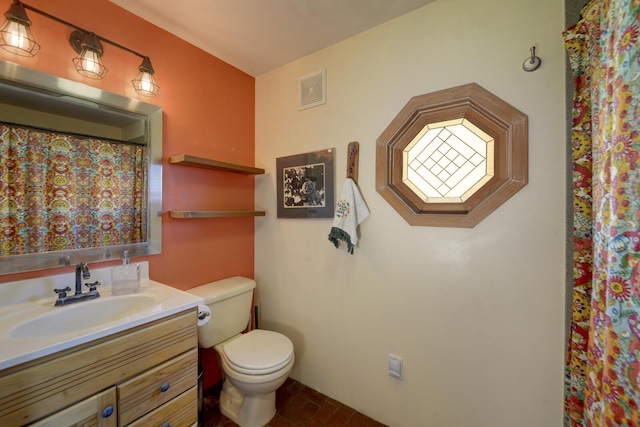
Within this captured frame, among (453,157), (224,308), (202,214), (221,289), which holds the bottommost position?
(224,308)

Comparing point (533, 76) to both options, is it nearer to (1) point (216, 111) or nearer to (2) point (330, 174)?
(2) point (330, 174)

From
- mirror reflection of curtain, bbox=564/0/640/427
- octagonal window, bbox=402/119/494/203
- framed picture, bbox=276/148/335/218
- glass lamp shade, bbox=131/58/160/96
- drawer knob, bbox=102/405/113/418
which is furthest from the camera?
framed picture, bbox=276/148/335/218

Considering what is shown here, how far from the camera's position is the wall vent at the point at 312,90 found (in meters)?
1.78

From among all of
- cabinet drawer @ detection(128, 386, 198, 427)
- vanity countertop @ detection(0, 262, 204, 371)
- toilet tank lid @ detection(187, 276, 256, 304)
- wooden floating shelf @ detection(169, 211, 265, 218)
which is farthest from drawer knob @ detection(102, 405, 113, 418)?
wooden floating shelf @ detection(169, 211, 265, 218)

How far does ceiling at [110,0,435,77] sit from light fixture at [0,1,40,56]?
48 cm

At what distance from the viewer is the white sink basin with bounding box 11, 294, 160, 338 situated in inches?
40.2

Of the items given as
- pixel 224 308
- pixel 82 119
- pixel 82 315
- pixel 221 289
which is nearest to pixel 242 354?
pixel 224 308

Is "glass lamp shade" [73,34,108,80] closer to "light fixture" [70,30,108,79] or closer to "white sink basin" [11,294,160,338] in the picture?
"light fixture" [70,30,108,79]

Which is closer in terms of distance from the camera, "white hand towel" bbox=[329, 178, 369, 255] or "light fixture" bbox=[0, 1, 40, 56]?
"light fixture" bbox=[0, 1, 40, 56]

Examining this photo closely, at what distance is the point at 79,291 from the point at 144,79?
122 centimetres

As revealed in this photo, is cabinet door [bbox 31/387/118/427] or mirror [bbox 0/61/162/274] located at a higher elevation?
mirror [bbox 0/61/162/274]

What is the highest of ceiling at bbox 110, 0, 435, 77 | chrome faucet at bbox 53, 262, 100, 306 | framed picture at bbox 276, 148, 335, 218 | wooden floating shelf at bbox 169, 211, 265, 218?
ceiling at bbox 110, 0, 435, 77

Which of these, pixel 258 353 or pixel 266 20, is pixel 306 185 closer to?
pixel 266 20

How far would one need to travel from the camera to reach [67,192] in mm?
1264
